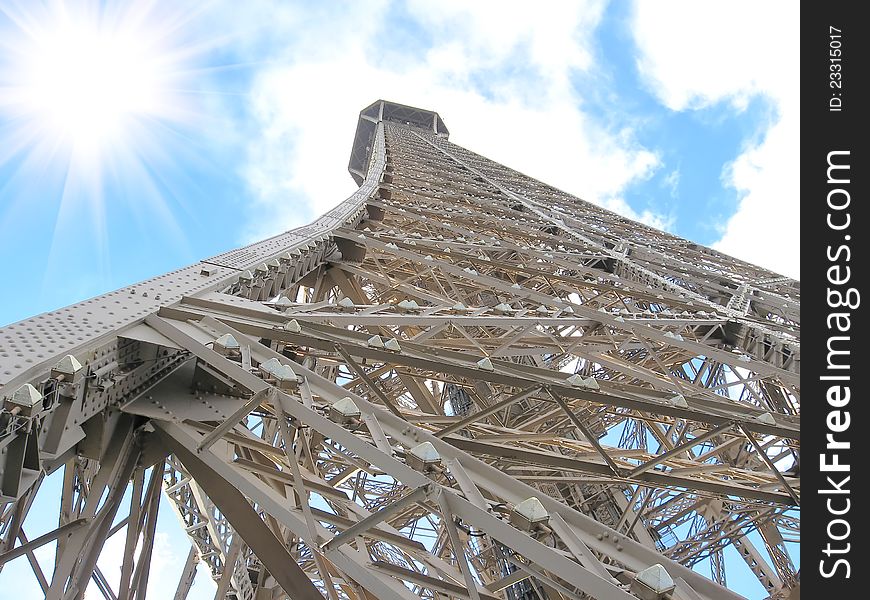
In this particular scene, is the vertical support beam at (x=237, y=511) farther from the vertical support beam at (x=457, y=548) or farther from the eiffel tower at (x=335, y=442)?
the vertical support beam at (x=457, y=548)

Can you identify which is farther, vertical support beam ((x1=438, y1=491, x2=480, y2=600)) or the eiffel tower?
the eiffel tower

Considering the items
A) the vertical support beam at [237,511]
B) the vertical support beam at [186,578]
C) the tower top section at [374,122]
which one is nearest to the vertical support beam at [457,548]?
the vertical support beam at [237,511]

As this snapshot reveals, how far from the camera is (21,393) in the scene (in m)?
2.73

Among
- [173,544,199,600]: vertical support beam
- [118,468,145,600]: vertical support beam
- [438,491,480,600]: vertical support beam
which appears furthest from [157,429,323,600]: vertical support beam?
[173,544,199,600]: vertical support beam

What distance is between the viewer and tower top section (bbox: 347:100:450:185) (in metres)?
40.2

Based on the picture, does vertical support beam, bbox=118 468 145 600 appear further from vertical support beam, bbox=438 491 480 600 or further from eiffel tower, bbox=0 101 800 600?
vertical support beam, bbox=438 491 480 600
